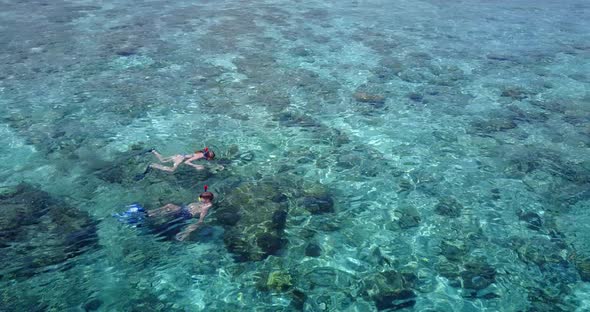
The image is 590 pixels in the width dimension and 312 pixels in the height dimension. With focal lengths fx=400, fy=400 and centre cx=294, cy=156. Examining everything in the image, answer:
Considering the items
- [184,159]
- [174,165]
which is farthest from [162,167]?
[184,159]

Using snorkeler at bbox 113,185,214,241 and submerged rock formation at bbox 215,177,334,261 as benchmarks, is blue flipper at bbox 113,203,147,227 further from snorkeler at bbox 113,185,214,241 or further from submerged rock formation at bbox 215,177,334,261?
submerged rock formation at bbox 215,177,334,261

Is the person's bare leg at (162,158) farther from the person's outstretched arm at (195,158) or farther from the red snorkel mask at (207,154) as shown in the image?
the red snorkel mask at (207,154)

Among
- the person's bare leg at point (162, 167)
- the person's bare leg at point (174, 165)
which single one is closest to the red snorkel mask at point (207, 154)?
the person's bare leg at point (174, 165)

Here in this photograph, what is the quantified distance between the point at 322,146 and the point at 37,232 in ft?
30.0

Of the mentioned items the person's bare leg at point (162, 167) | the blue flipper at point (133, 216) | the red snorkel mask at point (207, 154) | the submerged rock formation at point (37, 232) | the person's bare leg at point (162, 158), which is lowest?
the submerged rock formation at point (37, 232)

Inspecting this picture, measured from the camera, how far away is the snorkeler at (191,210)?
11070 mm

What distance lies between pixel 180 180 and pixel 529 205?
10.8 m

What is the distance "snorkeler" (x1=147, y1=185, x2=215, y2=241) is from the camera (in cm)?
1107

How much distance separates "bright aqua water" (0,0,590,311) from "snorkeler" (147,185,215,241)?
64 centimetres

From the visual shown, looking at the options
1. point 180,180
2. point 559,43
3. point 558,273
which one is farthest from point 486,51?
point 180,180

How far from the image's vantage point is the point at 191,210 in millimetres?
11234

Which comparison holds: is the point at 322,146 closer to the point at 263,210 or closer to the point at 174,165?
the point at 263,210

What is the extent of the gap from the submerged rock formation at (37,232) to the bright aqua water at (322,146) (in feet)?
1.05

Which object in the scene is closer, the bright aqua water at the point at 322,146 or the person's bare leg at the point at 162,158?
the bright aqua water at the point at 322,146
